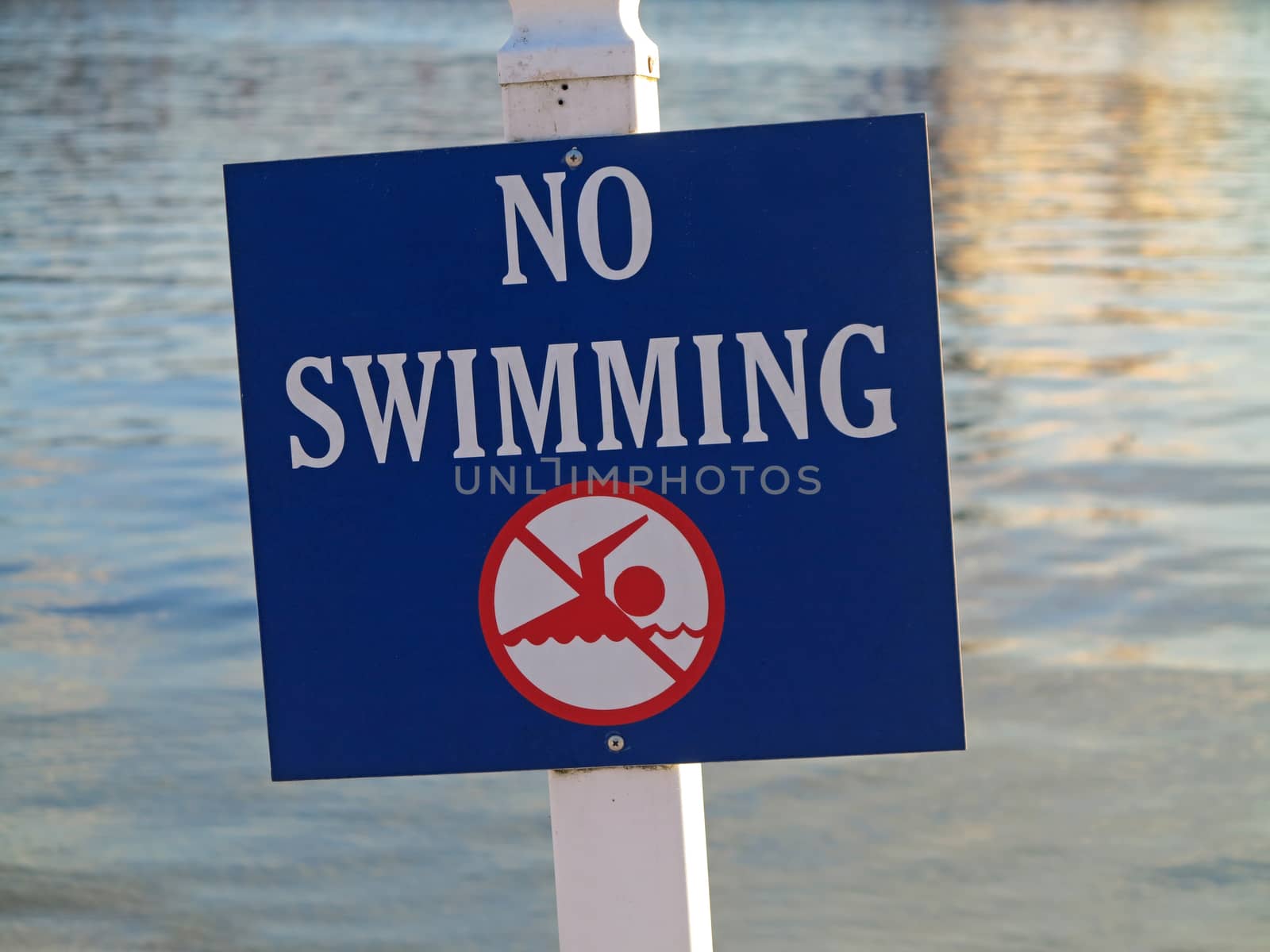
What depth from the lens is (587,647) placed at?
1588 mm

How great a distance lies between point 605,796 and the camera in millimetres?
1616

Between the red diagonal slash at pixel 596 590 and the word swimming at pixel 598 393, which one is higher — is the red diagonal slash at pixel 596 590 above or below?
below

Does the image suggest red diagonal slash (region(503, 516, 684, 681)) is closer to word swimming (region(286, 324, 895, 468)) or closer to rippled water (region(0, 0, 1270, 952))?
word swimming (region(286, 324, 895, 468))

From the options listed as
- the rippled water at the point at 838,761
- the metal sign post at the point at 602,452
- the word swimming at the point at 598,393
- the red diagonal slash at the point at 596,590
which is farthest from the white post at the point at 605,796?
the rippled water at the point at 838,761

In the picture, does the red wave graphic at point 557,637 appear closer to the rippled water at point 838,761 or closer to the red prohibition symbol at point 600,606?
the red prohibition symbol at point 600,606

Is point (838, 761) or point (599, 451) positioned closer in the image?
point (599, 451)

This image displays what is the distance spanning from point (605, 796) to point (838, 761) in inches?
107

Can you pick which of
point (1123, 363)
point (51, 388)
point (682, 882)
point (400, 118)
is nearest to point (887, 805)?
point (682, 882)

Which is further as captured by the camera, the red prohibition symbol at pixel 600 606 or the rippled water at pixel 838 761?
the rippled water at pixel 838 761

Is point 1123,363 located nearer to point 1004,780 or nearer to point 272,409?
point 1004,780

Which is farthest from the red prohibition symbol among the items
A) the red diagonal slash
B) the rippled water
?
the rippled water

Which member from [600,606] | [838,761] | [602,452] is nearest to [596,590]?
[600,606]

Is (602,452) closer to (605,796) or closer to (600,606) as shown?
(600,606)

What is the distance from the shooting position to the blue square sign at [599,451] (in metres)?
1.54
